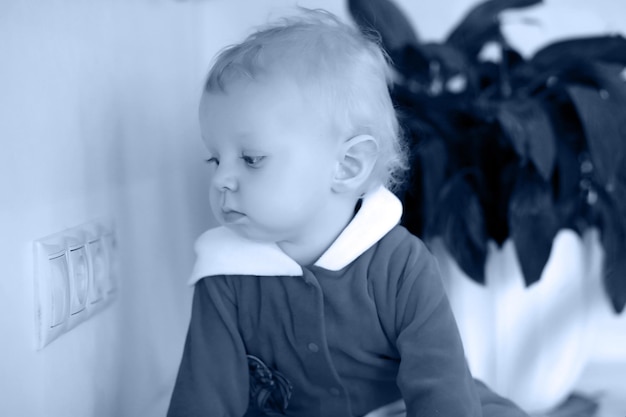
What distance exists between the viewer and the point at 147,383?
101cm

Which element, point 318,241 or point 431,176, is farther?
point 431,176

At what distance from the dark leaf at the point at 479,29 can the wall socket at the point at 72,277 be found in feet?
2.57

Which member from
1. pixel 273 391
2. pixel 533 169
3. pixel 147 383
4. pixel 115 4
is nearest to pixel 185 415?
pixel 273 391

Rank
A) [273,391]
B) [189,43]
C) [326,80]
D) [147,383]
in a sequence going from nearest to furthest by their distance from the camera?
[326,80], [273,391], [147,383], [189,43]

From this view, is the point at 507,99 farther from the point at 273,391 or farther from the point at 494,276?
the point at 273,391

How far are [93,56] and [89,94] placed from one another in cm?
6

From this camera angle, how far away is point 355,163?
823mm

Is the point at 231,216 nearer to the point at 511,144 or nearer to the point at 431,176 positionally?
the point at 431,176

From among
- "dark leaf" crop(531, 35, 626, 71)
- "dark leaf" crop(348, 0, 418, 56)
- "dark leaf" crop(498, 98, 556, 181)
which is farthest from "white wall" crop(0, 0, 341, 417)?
"dark leaf" crop(531, 35, 626, 71)

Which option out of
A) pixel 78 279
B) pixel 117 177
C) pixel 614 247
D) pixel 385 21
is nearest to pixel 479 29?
pixel 385 21

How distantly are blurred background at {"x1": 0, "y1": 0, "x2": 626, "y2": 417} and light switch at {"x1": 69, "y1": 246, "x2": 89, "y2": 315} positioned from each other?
0.04 metres

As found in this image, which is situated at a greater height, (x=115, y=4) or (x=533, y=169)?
(x=115, y=4)

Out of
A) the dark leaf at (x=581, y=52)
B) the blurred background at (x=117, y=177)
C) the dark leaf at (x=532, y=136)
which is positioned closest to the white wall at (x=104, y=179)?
the blurred background at (x=117, y=177)

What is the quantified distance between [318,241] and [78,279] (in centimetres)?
32
